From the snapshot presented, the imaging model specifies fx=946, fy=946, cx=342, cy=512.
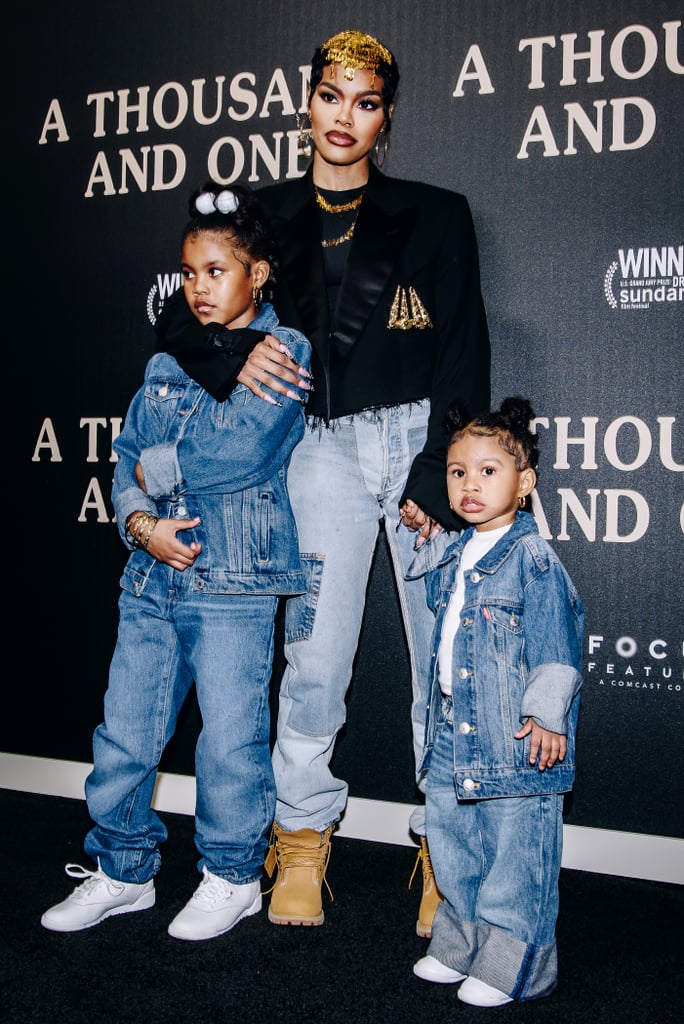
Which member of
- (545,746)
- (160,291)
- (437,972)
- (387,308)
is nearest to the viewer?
(545,746)

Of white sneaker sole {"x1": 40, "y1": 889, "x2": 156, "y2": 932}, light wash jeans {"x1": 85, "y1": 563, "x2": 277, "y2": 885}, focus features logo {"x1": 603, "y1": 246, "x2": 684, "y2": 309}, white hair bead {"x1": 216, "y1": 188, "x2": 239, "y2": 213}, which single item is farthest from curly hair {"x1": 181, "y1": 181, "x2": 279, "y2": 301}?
white sneaker sole {"x1": 40, "y1": 889, "x2": 156, "y2": 932}

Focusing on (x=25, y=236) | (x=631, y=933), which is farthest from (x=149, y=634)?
(x=25, y=236)

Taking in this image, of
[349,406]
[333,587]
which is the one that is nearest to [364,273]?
[349,406]

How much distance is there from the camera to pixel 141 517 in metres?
1.94

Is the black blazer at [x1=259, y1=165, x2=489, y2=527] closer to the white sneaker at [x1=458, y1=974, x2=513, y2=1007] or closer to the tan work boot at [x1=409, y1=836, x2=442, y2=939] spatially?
the tan work boot at [x1=409, y1=836, x2=442, y2=939]

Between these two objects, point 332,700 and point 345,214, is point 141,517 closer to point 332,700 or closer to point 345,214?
point 332,700

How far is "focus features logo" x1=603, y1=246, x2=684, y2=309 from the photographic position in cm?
235

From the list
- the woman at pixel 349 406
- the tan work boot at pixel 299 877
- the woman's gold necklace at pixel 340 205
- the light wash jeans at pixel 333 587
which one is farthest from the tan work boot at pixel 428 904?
the woman's gold necklace at pixel 340 205

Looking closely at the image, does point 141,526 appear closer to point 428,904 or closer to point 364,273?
point 364,273

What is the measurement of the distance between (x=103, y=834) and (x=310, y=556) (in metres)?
0.72

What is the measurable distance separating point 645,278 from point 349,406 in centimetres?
89

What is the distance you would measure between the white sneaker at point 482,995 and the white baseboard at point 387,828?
814 millimetres

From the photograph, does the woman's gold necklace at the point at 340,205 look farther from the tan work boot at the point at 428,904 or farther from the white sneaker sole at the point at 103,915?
the white sneaker sole at the point at 103,915

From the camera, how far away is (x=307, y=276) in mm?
2090
